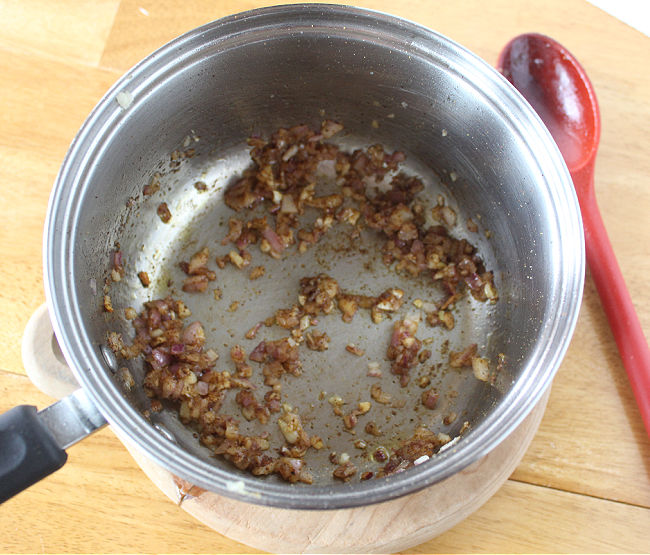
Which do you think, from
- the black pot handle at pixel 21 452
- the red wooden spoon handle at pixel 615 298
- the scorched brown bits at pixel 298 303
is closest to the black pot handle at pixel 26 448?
the black pot handle at pixel 21 452

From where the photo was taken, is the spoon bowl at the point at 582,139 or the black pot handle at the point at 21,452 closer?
the black pot handle at the point at 21,452

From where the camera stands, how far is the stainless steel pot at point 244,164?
72cm

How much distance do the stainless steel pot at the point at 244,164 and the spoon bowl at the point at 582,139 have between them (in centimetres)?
15

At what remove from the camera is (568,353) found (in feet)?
3.32

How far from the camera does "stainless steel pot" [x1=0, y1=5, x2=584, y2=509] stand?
720 mm

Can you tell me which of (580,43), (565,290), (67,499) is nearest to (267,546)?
(67,499)

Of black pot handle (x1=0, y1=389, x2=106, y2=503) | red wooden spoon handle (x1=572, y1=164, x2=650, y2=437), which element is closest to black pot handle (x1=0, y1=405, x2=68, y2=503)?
black pot handle (x1=0, y1=389, x2=106, y2=503)

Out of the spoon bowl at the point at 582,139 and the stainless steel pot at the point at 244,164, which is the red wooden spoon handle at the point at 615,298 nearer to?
the spoon bowl at the point at 582,139

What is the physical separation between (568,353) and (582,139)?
1.15 feet

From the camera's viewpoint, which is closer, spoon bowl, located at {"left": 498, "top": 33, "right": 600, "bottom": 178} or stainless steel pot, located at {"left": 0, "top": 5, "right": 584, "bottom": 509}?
stainless steel pot, located at {"left": 0, "top": 5, "right": 584, "bottom": 509}

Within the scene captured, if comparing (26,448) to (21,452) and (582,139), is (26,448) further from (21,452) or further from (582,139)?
(582,139)

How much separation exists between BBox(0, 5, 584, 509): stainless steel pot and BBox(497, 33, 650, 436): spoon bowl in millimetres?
151

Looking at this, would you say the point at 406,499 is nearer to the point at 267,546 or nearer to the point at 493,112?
the point at 267,546

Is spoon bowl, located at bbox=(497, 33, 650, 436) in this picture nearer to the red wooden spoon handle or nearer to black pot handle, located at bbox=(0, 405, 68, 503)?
the red wooden spoon handle
